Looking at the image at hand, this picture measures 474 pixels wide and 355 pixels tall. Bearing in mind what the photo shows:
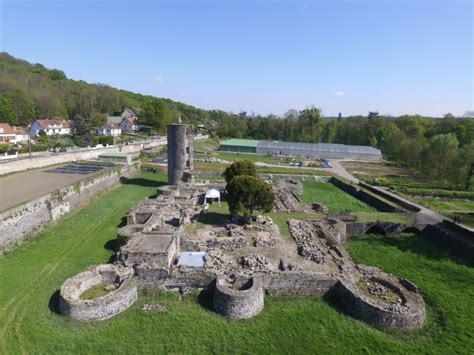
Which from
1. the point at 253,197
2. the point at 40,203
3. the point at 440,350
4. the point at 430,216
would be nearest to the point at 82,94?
the point at 40,203

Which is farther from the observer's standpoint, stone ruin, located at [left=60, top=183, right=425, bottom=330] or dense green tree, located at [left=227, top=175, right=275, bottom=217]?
dense green tree, located at [left=227, top=175, right=275, bottom=217]

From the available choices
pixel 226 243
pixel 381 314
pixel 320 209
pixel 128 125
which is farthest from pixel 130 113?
pixel 381 314

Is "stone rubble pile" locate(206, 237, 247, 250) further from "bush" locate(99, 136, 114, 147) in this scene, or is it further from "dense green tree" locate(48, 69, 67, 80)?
"dense green tree" locate(48, 69, 67, 80)

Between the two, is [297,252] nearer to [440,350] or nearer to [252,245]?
[252,245]

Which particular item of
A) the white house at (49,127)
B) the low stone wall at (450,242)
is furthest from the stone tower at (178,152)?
the white house at (49,127)

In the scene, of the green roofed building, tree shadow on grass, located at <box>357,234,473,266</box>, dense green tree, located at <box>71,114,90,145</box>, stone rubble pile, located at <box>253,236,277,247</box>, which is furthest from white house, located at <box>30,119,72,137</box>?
tree shadow on grass, located at <box>357,234,473,266</box>
